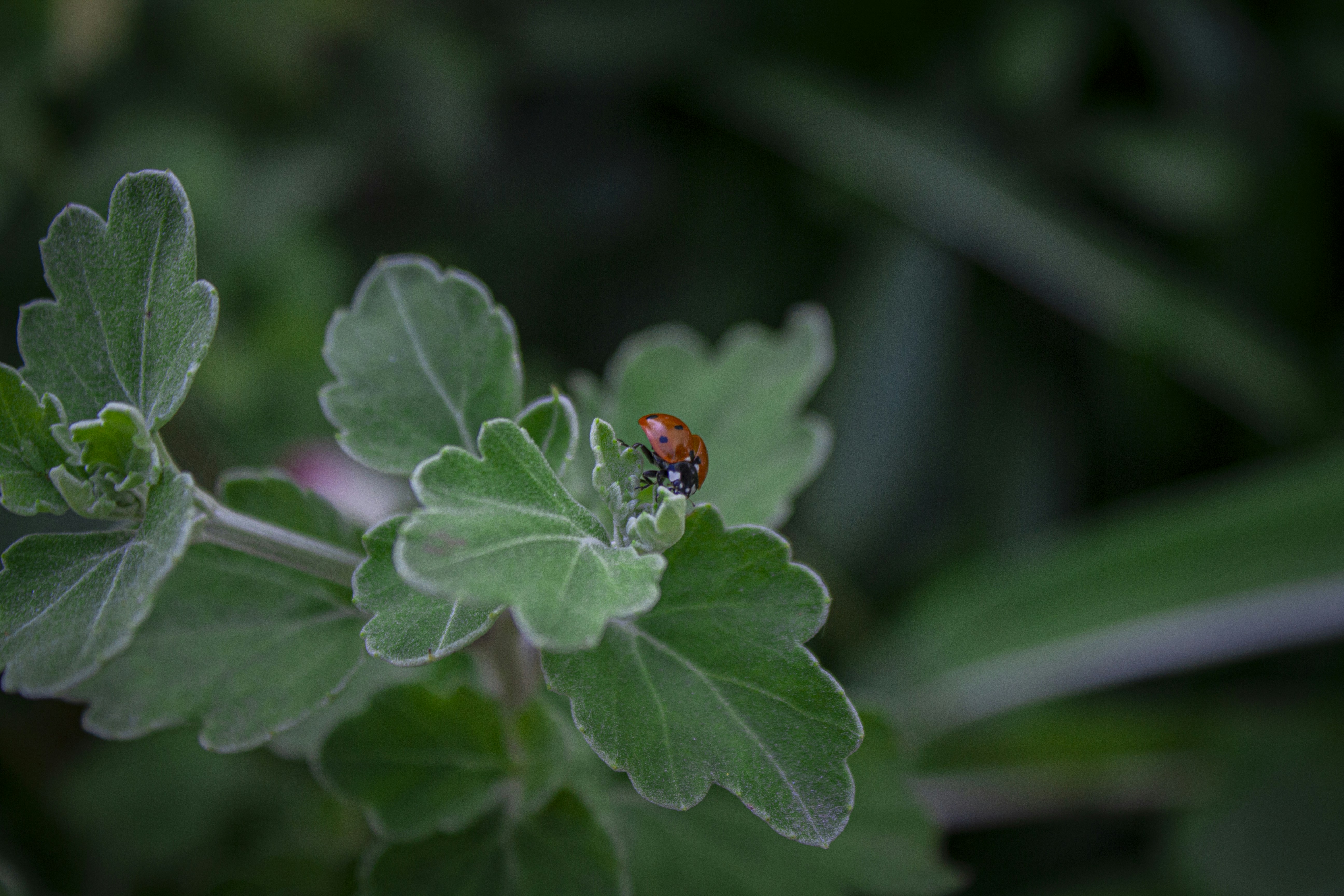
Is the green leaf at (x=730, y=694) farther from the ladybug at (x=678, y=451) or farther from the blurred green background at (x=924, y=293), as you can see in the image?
the blurred green background at (x=924, y=293)

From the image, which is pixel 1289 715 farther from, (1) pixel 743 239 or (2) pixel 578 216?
(2) pixel 578 216

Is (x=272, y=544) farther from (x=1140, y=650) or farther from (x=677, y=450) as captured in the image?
(x=1140, y=650)

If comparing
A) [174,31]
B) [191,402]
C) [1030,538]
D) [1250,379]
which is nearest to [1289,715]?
[1030,538]

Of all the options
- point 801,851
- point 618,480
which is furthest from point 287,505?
point 801,851

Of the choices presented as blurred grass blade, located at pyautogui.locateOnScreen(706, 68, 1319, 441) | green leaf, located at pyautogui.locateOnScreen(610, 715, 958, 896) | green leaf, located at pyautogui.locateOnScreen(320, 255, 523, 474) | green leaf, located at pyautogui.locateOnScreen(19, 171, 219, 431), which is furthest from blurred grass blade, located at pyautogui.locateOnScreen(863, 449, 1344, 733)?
green leaf, located at pyautogui.locateOnScreen(19, 171, 219, 431)

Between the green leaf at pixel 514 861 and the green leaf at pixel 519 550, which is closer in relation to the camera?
the green leaf at pixel 519 550

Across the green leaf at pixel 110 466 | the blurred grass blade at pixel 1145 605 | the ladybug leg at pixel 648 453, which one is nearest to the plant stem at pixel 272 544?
the green leaf at pixel 110 466

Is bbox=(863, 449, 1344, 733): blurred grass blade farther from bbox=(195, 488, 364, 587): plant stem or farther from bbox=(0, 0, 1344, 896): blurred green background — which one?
bbox=(195, 488, 364, 587): plant stem

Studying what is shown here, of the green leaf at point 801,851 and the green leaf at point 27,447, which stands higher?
the green leaf at point 801,851
